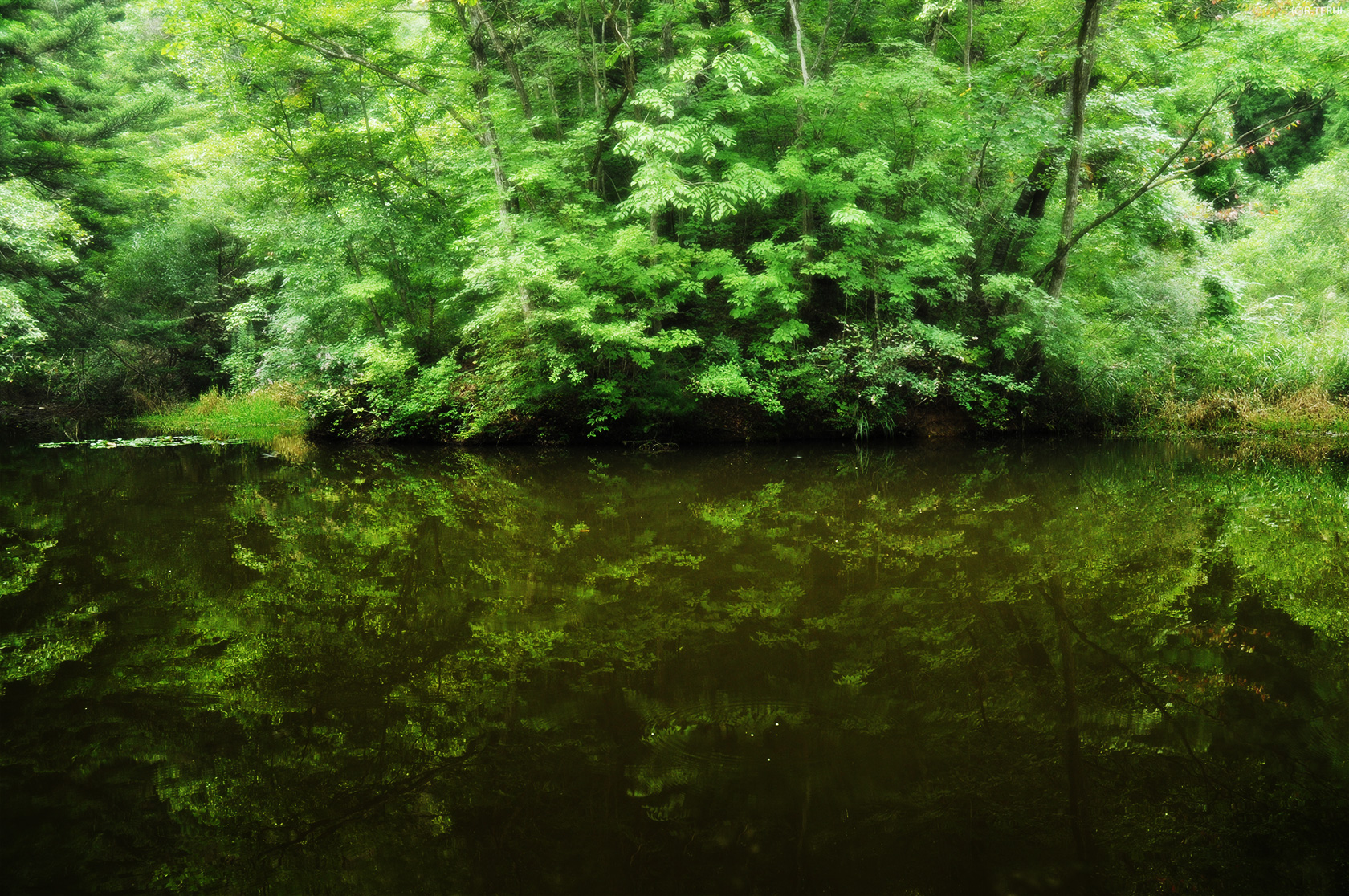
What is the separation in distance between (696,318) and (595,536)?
7.32 meters

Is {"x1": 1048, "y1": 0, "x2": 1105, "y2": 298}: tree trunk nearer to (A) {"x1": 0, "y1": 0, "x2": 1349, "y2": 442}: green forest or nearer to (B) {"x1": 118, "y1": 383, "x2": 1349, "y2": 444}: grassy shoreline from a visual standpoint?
(A) {"x1": 0, "y1": 0, "x2": 1349, "y2": 442}: green forest

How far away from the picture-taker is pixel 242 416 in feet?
58.3

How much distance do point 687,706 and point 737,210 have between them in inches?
381

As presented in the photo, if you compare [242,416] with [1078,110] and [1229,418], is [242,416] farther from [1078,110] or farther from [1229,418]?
[1229,418]

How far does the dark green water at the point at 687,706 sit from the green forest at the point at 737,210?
594 centimetres

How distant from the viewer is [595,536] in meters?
6.21

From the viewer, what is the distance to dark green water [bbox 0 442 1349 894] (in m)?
2.24

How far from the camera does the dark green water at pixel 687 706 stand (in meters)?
A: 2.24

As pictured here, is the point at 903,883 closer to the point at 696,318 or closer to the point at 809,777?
the point at 809,777

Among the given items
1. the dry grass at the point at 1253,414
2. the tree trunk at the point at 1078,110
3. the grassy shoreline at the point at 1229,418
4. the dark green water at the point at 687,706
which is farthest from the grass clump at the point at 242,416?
the dry grass at the point at 1253,414

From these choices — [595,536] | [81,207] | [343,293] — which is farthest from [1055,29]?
[81,207]

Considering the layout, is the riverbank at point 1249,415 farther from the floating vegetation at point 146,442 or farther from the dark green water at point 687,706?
the floating vegetation at point 146,442

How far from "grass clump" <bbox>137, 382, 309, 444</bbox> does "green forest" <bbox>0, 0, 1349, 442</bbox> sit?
1562mm

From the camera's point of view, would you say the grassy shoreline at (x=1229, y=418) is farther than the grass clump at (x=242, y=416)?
No
